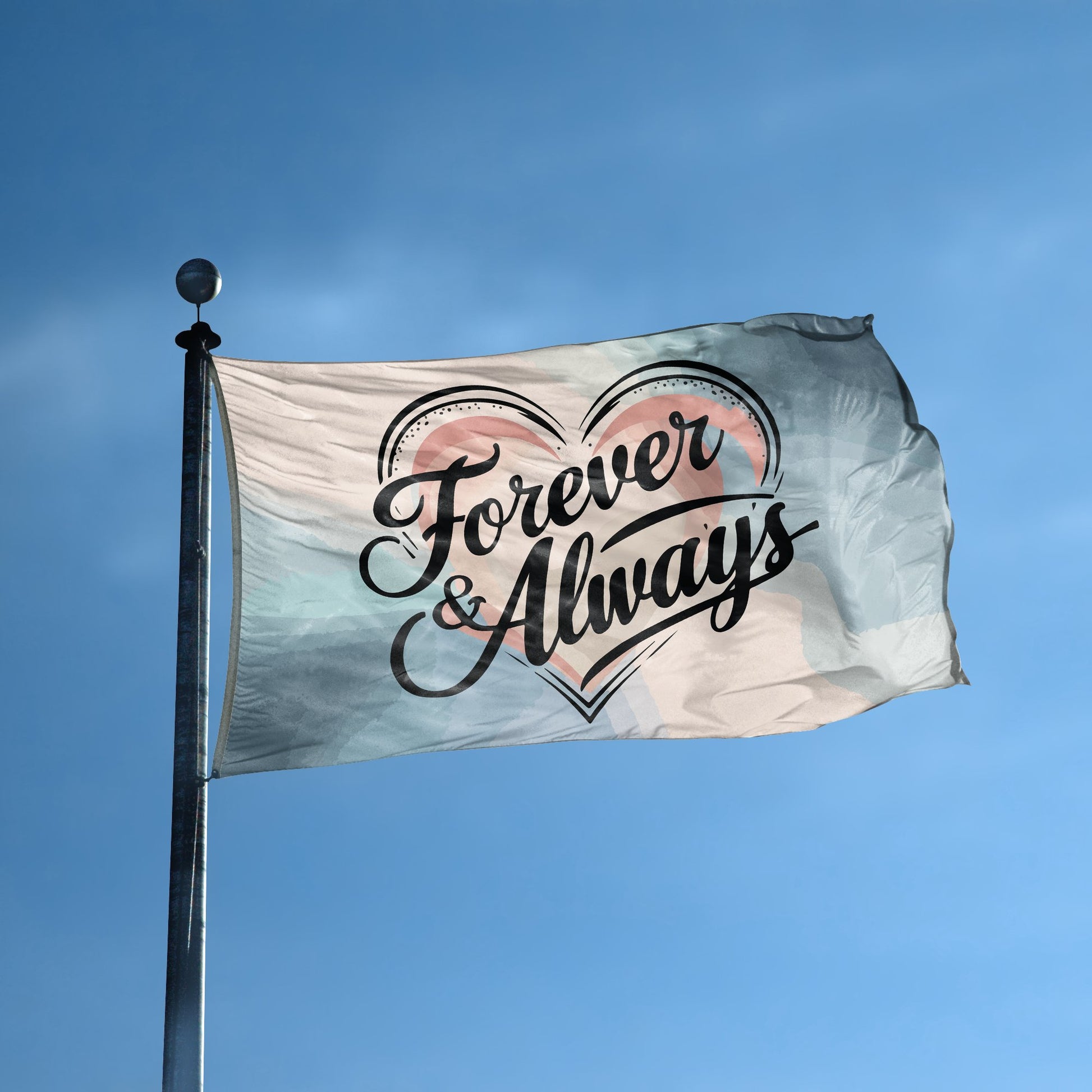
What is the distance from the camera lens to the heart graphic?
1359 centimetres

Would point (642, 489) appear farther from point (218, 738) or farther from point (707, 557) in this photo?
point (218, 738)

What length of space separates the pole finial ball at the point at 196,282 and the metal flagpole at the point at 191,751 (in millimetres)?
601

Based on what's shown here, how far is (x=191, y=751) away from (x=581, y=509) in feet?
15.4

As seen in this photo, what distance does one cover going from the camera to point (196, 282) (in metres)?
13.1

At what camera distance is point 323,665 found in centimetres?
1252

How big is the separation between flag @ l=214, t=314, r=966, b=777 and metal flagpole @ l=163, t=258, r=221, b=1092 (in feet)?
2.11

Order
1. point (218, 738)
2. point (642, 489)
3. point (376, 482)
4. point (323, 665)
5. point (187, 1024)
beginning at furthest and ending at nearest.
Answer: point (642, 489) < point (376, 482) < point (323, 665) < point (218, 738) < point (187, 1024)

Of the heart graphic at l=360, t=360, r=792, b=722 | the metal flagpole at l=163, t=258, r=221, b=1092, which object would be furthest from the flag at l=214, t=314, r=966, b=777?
the metal flagpole at l=163, t=258, r=221, b=1092

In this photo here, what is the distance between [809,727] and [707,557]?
6.04ft

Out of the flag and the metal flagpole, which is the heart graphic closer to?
the flag

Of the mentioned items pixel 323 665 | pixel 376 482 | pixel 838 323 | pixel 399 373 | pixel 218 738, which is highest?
pixel 838 323

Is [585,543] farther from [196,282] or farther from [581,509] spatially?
[196,282]

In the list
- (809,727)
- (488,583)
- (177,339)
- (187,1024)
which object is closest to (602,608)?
(488,583)

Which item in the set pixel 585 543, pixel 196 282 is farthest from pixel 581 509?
pixel 196 282
